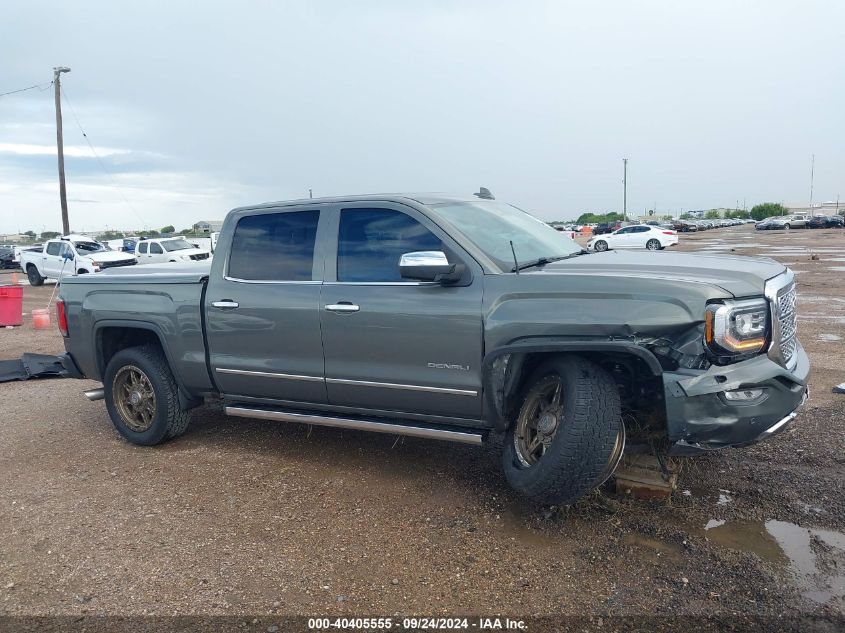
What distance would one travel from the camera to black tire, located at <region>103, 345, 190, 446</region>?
561 cm

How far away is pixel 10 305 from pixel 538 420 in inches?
515

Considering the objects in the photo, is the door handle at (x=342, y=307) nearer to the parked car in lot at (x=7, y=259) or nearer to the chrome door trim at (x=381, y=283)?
the chrome door trim at (x=381, y=283)

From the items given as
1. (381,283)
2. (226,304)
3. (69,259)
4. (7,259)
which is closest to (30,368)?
(226,304)

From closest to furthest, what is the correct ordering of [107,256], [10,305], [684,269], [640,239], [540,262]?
[684,269] < [540,262] < [10,305] < [107,256] < [640,239]

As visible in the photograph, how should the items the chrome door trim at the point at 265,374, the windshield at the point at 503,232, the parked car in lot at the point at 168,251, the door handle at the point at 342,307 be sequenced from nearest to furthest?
the windshield at the point at 503,232
the door handle at the point at 342,307
the chrome door trim at the point at 265,374
the parked car in lot at the point at 168,251

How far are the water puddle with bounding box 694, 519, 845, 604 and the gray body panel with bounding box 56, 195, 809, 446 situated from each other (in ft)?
2.07

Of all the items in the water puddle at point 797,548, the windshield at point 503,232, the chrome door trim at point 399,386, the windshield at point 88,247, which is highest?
the windshield at point 503,232

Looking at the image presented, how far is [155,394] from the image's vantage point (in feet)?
18.5

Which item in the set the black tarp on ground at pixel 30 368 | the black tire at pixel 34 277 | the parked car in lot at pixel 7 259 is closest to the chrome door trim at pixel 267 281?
the black tarp on ground at pixel 30 368

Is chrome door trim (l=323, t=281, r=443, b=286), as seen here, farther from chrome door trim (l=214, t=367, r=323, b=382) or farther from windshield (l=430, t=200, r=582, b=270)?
chrome door trim (l=214, t=367, r=323, b=382)

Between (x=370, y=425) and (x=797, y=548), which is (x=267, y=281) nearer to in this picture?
(x=370, y=425)

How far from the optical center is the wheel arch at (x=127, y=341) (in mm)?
5582

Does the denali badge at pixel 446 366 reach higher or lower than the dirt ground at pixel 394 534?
higher

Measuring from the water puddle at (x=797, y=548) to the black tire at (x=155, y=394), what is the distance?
13.1 feet
